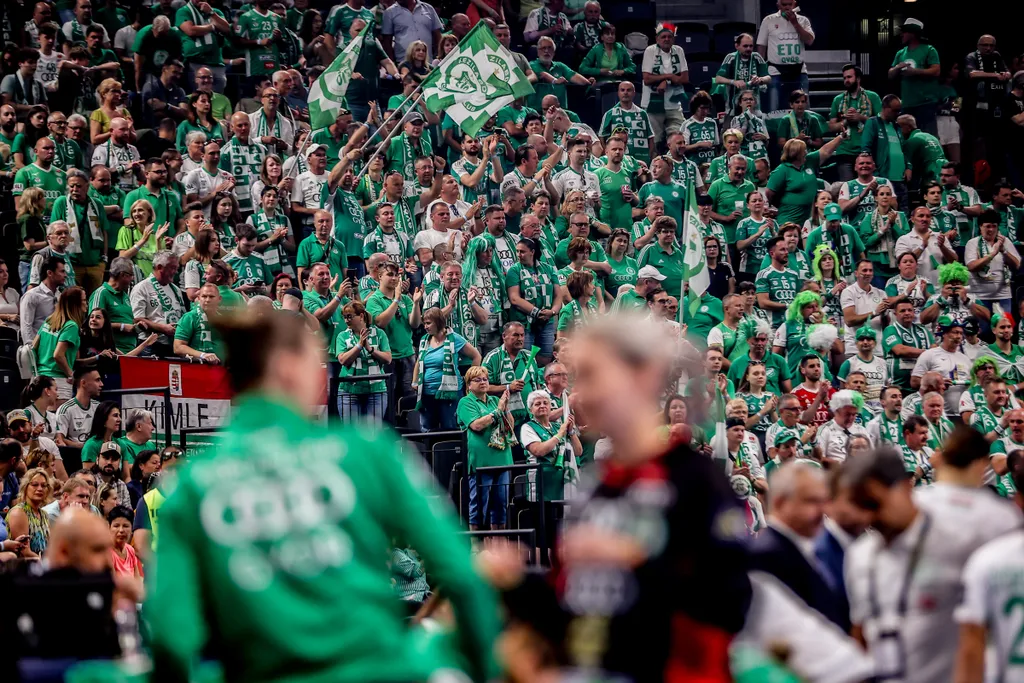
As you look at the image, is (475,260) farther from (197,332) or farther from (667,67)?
(667,67)

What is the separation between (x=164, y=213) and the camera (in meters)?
16.1

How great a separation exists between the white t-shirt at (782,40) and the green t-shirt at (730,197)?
427 centimetres

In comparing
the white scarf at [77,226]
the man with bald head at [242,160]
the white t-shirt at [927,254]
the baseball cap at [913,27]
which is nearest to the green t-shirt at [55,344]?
the white scarf at [77,226]

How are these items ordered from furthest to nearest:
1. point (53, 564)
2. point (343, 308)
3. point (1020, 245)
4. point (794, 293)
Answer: point (1020, 245) → point (794, 293) → point (343, 308) → point (53, 564)

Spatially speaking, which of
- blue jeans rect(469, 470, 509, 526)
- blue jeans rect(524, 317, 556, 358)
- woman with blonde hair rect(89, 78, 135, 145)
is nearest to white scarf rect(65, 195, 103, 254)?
woman with blonde hair rect(89, 78, 135, 145)

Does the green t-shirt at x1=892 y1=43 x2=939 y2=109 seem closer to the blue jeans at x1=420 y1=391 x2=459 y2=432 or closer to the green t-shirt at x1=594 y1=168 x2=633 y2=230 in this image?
the green t-shirt at x1=594 y1=168 x2=633 y2=230

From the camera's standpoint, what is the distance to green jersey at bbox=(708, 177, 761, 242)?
2033 centimetres

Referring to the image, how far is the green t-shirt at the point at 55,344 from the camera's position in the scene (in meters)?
13.7

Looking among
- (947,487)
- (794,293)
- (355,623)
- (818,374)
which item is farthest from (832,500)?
(794,293)

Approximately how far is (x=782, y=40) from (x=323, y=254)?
34.7ft

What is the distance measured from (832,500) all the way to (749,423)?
10.1 metres

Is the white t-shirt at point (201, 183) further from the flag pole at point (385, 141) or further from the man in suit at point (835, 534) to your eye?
the man in suit at point (835, 534)

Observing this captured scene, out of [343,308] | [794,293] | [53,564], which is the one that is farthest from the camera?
[794,293]

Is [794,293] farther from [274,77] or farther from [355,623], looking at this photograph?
[355,623]
